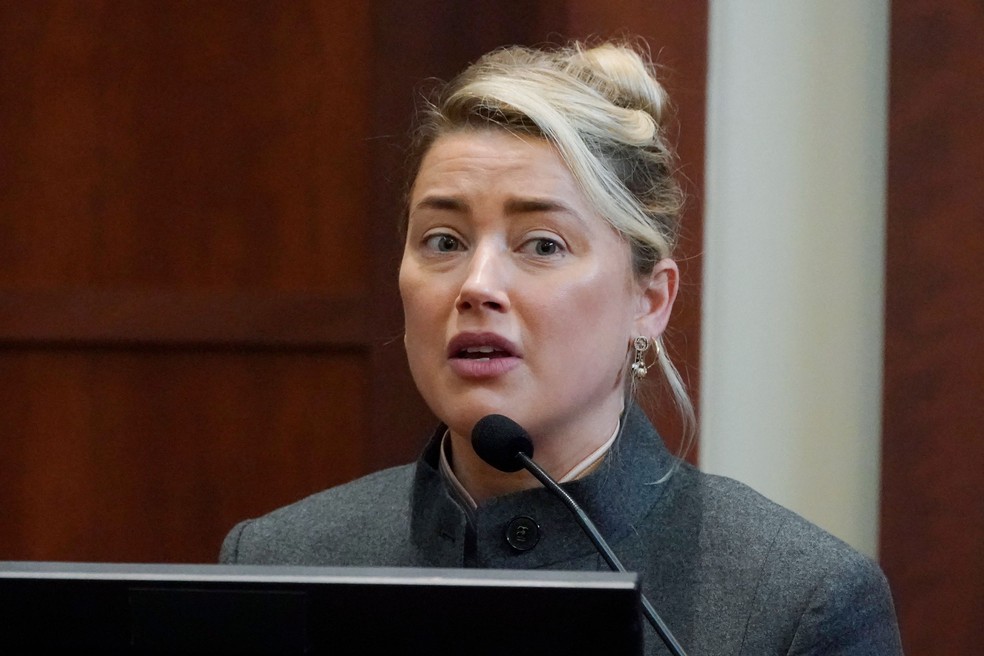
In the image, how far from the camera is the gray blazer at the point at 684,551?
44.9 inches

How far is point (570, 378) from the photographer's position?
1.18m

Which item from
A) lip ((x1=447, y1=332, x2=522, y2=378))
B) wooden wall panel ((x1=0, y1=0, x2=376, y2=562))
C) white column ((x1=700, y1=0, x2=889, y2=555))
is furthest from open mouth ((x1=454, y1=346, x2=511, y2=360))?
wooden wall panel ((x1=0, y1=0, x2=376, y2=562))

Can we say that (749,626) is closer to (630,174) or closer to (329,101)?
(630,174)

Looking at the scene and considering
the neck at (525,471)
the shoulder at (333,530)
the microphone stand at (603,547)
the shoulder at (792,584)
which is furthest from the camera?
the shoulder at (333,530)

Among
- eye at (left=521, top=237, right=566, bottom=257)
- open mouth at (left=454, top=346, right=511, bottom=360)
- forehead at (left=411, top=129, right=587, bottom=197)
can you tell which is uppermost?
forehead at (left=411, top=129, right=587, bottom=197)

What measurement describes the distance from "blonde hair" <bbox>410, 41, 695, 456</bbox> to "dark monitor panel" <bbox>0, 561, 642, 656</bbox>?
A: 2.27 feet

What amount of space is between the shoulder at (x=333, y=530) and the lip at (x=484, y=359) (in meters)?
0.25

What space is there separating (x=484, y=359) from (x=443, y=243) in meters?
0.14

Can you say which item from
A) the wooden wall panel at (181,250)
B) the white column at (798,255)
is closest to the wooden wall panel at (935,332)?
the white column at (798,255)

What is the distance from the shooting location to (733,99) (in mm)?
1644

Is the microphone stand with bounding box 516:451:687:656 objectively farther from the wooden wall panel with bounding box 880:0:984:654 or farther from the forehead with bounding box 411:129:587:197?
the wooden wall panel with bounding box 880:0:984:654

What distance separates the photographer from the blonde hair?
124cm

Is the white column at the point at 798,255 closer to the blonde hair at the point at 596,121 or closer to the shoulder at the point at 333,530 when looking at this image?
the blonde hair at the point at 596,121

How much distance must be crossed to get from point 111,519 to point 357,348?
0.41 metres
